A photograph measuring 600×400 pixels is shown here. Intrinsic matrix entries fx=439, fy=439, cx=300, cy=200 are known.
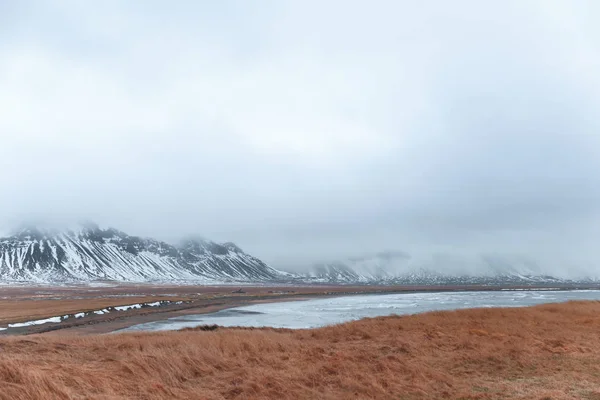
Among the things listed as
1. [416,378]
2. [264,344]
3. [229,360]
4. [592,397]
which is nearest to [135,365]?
[229,360]

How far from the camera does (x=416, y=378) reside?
13141 millimetres

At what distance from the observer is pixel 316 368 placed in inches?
562

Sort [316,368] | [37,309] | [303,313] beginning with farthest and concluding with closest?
[37,309], [303,313], [316,368]

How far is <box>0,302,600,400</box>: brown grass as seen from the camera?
1108cm

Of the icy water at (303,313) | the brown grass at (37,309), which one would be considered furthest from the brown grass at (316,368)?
the brown grass at (37,309)

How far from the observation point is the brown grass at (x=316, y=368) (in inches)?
436

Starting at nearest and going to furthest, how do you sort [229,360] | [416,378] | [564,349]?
[416,378] → [229,360] → [564,349]

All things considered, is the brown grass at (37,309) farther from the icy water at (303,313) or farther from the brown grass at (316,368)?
the brown grass at (316,368)

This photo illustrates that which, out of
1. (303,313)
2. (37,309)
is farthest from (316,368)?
(37,309)

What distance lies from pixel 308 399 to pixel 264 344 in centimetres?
871

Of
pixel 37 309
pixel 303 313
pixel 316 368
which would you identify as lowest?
pixel 37 309

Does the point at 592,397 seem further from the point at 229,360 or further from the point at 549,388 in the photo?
the point at 229,360

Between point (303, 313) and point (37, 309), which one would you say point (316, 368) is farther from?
point (37, 309)

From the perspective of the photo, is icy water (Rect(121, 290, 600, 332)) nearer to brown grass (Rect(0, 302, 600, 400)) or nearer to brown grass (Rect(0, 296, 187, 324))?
brown grass (Rect(0, 296, 187, 324))
